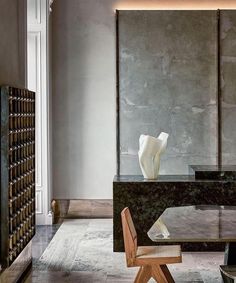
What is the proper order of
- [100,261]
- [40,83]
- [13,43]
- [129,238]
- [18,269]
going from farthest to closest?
[40,83] → [100,261] → [13,43] → [18,269] → [129,238]

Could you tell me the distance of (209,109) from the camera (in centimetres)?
852

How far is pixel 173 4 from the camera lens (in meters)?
8.60

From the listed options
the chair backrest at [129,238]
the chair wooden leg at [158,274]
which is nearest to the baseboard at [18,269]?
the chair backrest at [129,238]

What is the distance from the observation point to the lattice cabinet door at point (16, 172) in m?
4.51

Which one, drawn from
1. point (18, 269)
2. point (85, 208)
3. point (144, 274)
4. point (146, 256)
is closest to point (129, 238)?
point (146, 256)

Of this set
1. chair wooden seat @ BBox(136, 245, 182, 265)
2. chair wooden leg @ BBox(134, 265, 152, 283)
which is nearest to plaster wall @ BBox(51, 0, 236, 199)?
chair wooden seat @ BBox(136, 245, 182, 265)

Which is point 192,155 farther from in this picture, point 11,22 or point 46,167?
point 11,22

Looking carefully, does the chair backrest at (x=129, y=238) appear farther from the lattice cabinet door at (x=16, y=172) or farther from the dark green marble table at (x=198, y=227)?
the lattice cabinet door at (x=16, y=172)

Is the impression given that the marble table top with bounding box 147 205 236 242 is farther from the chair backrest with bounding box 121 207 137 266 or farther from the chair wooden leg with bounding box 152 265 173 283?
the chair wooden leg with bounding box 152 265 173 283

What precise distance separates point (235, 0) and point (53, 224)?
4489 mm

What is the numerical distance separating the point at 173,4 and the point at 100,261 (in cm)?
451

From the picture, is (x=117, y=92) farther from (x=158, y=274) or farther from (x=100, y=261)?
(x=158, y=274)

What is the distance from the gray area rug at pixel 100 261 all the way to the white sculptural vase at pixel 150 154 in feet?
3.29

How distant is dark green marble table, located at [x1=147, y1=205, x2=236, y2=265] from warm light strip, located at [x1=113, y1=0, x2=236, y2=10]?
4.64 meters
